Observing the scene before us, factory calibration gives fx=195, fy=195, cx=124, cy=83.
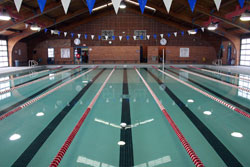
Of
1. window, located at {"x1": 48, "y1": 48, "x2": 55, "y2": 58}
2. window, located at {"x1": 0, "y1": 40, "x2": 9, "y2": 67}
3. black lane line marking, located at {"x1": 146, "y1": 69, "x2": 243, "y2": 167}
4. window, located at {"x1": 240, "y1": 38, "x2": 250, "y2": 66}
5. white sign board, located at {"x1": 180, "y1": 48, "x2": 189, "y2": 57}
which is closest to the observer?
black lane line marking, located at {"x1": 146, "y1": 69, "x2": 243, "y2": 167}

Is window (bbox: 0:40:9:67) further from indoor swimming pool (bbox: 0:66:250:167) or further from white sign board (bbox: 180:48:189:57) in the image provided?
white sign board (bbox: 180:48:189:57)

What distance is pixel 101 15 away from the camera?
1962 centimetres

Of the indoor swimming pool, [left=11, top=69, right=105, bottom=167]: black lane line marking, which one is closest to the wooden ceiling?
the indoor swimming pool

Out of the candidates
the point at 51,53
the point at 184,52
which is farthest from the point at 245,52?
the point at 51,53

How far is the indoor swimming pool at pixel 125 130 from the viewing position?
2789 millimetres

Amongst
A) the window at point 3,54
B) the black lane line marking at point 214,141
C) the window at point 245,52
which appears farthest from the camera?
the window at point 245,52

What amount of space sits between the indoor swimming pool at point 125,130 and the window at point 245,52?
433 inches

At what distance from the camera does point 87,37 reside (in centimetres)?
1986

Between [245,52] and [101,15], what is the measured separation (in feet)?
43.9

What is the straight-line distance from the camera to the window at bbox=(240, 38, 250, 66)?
15.3 meters

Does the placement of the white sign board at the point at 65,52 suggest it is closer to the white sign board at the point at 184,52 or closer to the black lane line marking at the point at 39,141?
the white sign board at the point at 184,52

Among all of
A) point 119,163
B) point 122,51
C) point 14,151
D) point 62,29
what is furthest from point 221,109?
point 62,29

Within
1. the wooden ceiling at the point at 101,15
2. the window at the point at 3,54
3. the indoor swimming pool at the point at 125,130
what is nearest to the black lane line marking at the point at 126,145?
the indoor swimming pool at the point at 125,130

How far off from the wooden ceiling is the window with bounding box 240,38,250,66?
2.56 ft
